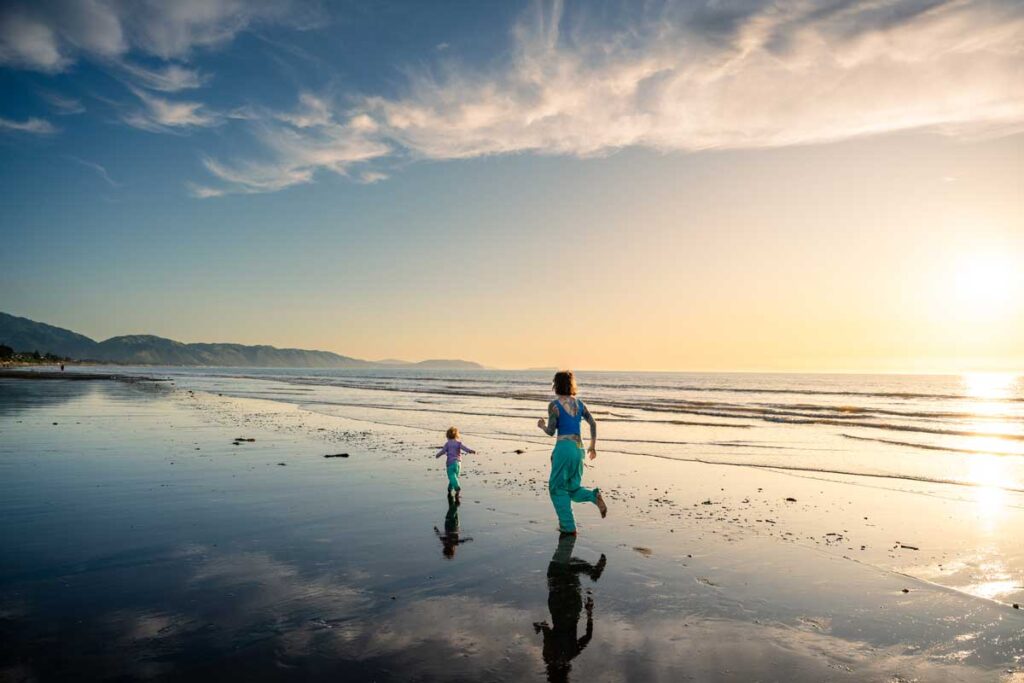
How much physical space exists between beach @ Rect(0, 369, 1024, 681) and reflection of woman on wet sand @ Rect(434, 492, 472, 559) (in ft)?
0.22

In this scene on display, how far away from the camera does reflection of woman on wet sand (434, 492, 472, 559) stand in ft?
27.5

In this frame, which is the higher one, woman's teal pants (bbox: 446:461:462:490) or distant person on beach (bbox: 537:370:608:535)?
distant person on beach (bbox: 537:370:608:535)

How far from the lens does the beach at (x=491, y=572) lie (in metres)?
5.09

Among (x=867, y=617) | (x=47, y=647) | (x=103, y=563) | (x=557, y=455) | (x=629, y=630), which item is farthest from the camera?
(x=557, y=455)

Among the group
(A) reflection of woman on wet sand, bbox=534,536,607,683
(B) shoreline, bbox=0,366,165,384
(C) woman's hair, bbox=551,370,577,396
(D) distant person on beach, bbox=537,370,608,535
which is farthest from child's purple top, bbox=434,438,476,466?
(B) shoreline, bbox=0,366,165,384

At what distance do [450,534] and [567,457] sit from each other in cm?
229

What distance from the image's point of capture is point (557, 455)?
29.8ft

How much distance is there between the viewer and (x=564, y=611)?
622 centimetres

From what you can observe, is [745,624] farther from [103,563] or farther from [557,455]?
[103,563]

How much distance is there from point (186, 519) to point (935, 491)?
54.0ft

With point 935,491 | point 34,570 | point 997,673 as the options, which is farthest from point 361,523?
point 935,491

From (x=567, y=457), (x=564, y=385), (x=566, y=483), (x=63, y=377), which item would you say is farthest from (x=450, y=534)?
(x=63, y=377)

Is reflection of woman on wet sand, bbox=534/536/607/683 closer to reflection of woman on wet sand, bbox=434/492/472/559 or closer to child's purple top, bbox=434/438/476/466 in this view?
reflection of woman on wet sand, bbox=434/492/472/559

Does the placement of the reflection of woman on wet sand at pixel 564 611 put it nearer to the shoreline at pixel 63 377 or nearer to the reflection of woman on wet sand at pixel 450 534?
the reflection of woman on wet sand at pixel 450 534
